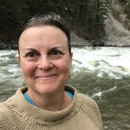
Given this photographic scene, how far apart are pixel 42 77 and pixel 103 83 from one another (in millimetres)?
7876

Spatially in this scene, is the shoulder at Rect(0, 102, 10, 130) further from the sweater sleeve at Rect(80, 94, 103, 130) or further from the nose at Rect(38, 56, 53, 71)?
the sweater sleeve at Rect(80, 94, 103, 130)

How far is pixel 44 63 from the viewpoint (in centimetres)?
127

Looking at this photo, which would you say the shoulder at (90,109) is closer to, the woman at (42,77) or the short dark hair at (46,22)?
the woman at (42,77)

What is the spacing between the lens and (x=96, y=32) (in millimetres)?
26531

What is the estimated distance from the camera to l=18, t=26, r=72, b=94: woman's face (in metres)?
1.28

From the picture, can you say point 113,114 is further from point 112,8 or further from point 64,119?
point 112,8

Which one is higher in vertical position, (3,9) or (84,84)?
(3,9)

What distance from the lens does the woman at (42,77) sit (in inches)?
49.5

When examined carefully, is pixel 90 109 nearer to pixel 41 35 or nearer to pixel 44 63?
pixel 44 63

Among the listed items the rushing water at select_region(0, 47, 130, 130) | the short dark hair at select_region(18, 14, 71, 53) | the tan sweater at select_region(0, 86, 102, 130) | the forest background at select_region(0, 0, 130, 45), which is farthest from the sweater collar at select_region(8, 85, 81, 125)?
the forest background at select_region(0, 0, 130, 45)

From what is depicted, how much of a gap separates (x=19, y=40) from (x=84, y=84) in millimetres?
7544

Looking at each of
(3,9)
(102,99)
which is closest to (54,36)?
(102,99)

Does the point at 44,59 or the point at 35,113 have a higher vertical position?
the point at 44,59

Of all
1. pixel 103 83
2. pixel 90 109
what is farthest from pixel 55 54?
pixel 103 83
